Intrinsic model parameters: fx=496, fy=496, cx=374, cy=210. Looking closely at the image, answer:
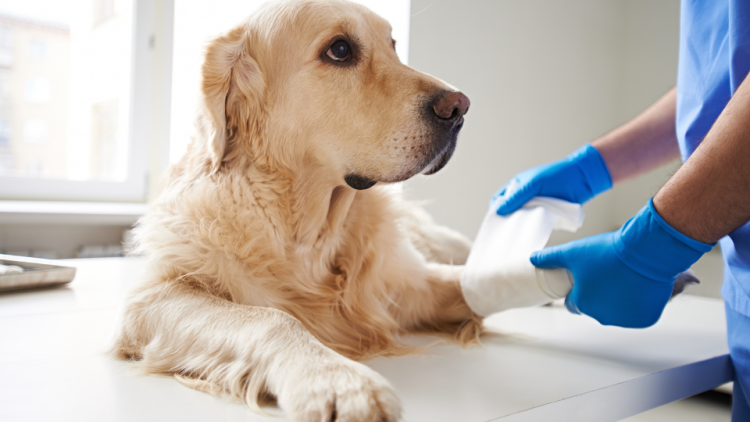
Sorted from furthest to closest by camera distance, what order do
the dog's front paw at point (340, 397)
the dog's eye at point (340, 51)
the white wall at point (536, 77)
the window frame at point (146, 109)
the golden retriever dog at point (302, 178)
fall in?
the white wall at point (536, 77) → the window frame at point (146, 109) → the dog's eye at point (340, 51) → the golden retriever dog at point (302, 178) → the dog's front paw at point (340, 397)

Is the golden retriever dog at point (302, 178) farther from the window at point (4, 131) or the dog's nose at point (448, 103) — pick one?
the window at point (4, 131)

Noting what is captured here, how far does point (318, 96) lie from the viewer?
40.3 inches

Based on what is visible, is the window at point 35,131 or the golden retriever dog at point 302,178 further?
the window at point 35,131

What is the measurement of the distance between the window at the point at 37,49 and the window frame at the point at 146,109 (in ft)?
1.49

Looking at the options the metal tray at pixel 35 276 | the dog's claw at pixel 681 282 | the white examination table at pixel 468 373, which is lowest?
the metal tray at pixel 35 276

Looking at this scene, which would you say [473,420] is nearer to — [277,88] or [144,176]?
[277,88]

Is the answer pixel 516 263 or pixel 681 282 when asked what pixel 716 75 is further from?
pixel 516 263

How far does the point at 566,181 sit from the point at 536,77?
9.77 ft

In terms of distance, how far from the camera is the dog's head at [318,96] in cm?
98

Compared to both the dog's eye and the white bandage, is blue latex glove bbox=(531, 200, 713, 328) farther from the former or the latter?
the dog's eye

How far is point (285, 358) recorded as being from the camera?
671 mm

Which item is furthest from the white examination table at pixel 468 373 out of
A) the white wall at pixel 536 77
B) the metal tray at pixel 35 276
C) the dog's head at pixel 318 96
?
the white wall at pixel 536 77

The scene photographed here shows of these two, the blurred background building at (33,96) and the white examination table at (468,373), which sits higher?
the blurred background building at (33,96)

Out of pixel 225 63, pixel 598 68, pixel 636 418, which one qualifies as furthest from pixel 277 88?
pixel 598 68
